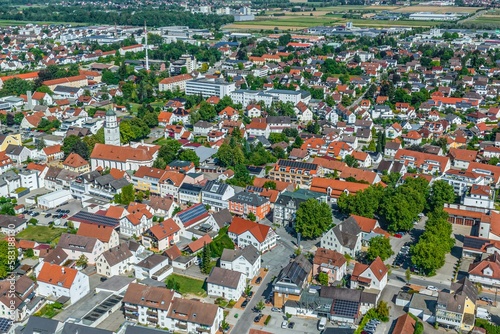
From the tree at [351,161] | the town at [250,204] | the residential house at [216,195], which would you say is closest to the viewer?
the town at [250,204]

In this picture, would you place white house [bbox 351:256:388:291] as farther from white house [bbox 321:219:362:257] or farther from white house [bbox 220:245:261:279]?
white house [bbox 220:245:261:279]

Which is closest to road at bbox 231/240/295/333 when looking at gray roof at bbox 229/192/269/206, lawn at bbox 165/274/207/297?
lawn at bbox 165/274/207/297

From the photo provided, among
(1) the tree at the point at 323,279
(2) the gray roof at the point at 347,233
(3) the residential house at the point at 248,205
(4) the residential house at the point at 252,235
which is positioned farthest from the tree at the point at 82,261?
(2) the gray roof at the point at 347,233

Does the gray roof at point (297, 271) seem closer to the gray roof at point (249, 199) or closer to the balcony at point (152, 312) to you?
the balcony at point (152, 312)

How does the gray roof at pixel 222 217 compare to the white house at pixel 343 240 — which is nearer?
the white house at pixel 343 240

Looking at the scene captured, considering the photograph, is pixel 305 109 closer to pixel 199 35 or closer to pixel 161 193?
pixel 161 193

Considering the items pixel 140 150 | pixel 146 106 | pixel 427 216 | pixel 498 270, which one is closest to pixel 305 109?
pixel 146 106
